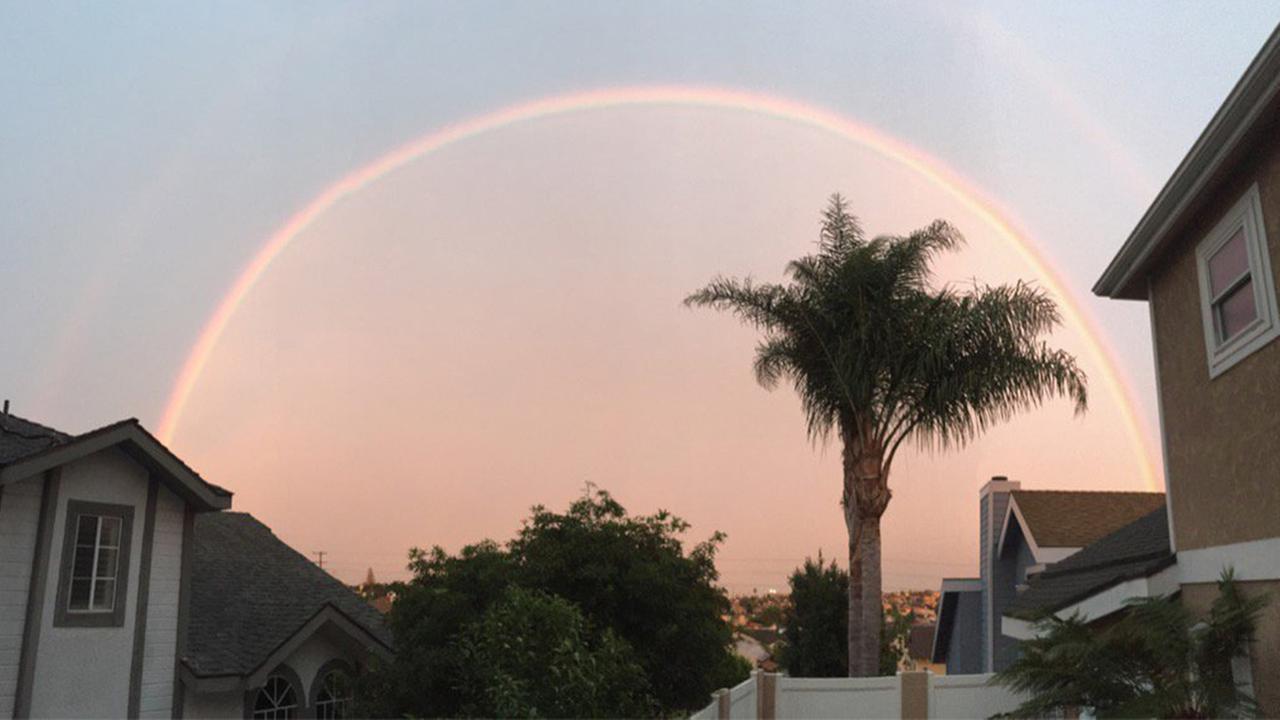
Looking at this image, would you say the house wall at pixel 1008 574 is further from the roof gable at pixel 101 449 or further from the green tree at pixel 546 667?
the roof gable at pixel 101 449

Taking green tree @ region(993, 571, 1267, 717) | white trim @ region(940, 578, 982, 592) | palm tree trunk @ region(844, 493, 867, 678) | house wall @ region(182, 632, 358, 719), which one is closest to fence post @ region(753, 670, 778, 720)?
palm tree trunk @ region(844, 493, 867, 678)

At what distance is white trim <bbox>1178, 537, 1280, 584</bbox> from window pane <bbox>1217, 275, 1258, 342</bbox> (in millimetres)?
1854

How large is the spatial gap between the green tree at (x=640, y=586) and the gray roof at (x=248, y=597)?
172 inches

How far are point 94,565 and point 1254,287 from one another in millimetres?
16285

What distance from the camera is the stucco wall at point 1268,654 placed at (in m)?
8.05

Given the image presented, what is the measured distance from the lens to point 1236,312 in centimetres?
918

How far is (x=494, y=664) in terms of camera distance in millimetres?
14094

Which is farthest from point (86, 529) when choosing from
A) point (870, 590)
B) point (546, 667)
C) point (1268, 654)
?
point (1268, 654)

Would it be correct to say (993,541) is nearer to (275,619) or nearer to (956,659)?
(956,659)

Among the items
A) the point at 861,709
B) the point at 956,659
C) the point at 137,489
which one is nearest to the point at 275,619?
the point at 137,489

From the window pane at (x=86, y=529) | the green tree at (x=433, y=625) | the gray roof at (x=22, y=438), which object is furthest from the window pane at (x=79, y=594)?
the green tree at (x=433, y=625)

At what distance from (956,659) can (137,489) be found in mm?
24735

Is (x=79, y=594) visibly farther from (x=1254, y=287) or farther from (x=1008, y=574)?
(x=1008, y=574)

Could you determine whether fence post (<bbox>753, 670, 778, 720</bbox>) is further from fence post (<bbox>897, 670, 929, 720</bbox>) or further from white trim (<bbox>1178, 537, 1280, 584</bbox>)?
white trim (<bbox>1178, 537, 1280, 584</bbox>)
